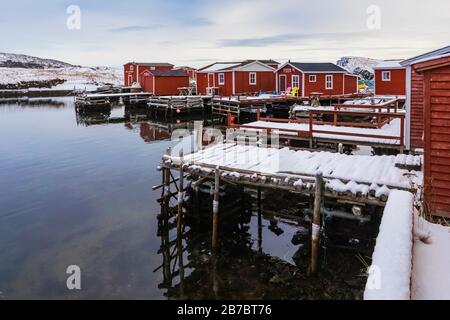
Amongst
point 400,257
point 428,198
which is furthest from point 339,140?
point 400,257

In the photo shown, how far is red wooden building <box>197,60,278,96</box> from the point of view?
4838 cm

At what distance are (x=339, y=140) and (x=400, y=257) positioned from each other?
13305 mm

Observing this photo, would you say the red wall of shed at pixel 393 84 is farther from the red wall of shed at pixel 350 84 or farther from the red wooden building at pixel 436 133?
the red wooden building at pixel 436 133


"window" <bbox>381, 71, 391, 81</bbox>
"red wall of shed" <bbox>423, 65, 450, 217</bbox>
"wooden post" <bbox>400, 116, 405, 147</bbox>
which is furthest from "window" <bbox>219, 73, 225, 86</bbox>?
"red wall of shed" <bbox>423, 65, 450, 217</bbox>

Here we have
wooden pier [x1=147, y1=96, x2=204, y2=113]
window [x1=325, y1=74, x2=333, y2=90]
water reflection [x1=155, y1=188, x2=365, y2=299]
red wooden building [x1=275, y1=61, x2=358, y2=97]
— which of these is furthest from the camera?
wooden pier [x1=147, y1=96, x2=204, y2=113]

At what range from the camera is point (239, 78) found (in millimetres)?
48375

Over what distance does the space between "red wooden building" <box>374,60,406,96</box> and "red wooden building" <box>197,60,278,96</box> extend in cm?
1263

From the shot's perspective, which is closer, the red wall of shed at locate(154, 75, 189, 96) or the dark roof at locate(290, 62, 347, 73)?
the dark roof at locate(290, 62, 347, 73)

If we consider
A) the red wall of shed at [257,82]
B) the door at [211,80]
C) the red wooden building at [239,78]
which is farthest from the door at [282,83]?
the door at [211,80]

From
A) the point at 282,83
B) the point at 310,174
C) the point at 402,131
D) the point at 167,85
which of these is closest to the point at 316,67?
the point at 282,83

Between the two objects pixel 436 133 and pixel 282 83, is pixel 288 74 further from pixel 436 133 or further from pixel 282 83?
pixel 436 133

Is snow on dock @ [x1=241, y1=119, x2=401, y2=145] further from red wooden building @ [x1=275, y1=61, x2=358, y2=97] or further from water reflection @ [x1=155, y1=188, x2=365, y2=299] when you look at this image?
red wooden building @ [x1=275, y1=61, x2=358, y2=97]

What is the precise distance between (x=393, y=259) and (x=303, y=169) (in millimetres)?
6827

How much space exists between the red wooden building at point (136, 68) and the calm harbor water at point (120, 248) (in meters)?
47.1
